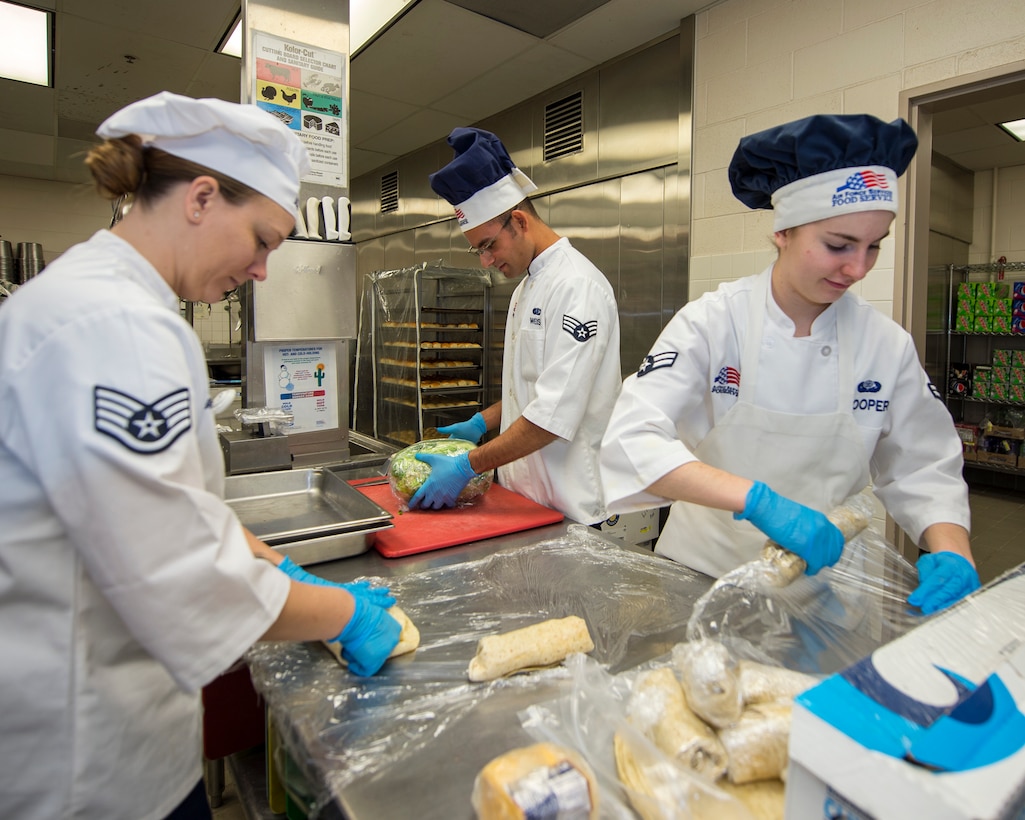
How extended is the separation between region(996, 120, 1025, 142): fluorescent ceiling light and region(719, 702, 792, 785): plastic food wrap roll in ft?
19.3

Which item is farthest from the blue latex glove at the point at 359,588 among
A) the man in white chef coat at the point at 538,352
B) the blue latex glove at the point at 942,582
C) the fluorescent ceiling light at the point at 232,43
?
the fluorescent ceiling light at the point at 232,43

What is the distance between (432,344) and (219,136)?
371 cm

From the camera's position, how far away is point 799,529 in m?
1.16

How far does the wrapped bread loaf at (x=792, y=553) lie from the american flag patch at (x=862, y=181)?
66 cm

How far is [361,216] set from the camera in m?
6.62

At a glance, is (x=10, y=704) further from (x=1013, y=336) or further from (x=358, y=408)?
(x=1013, y=336)

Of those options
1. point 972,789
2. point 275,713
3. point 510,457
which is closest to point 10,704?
point 275,713

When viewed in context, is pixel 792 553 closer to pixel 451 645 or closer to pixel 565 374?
pixel 451 645

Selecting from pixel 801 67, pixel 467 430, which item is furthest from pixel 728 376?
pixel 801 67

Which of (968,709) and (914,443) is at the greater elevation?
(914,443)

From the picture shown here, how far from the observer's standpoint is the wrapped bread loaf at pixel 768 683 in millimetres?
819

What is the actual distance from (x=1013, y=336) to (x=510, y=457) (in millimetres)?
6596

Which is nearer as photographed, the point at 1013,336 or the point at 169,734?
the point at 169,734

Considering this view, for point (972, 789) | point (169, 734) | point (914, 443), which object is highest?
point (914, 443)
